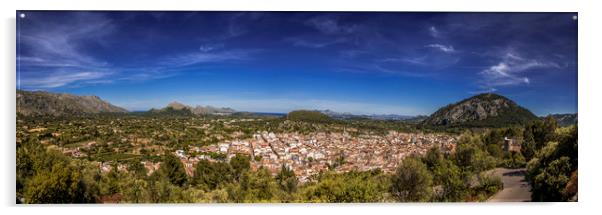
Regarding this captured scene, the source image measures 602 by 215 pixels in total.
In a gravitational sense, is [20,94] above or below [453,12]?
below

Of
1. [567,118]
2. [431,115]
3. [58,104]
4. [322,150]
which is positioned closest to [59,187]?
[58,104]

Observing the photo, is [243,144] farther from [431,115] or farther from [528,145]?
[528,145]

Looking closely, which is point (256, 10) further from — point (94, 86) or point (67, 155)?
point (67, 155)

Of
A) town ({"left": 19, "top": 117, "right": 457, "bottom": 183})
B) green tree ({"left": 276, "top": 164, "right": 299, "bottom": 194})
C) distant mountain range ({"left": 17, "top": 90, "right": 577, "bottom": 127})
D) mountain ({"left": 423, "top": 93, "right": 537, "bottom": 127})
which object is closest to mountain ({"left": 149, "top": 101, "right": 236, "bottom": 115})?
distant mountain range ({"left": 17, "top": 90, "right": 577, "bottom": 127})

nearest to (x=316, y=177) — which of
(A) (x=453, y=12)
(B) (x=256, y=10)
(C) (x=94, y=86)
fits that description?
(B) (x=256, y=10)

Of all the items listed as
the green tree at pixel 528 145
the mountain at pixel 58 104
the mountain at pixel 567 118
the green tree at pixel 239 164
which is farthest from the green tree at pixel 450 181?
the mountain at pixel 58 104

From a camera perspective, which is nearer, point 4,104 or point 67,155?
point 4,104

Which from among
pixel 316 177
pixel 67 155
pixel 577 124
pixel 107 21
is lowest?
pixel 316 177

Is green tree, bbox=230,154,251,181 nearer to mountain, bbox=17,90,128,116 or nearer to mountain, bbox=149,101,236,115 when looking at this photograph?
mountain, bbox=149,101,236,115
